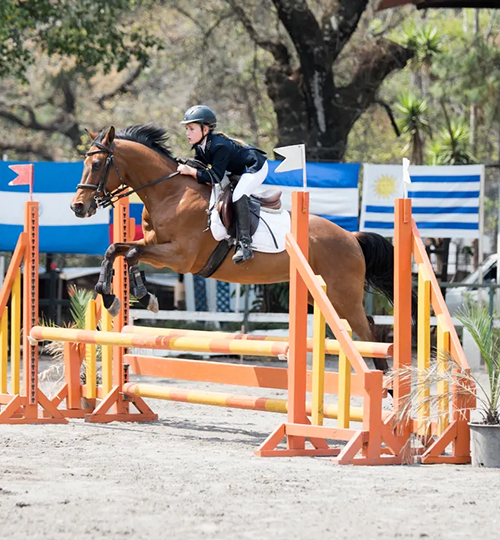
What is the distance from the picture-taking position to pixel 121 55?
15.5 meters

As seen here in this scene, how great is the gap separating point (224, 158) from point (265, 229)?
648mm

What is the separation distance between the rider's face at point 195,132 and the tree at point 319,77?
822 cm

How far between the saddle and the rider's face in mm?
401

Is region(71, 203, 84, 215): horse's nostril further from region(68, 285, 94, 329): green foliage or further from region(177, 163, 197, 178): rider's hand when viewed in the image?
region(68, 285, 94, 329): green foliage

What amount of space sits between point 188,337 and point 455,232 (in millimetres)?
6597

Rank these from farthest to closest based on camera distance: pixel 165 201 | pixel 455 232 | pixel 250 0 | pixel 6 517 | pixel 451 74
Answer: pixel 451 74 → pixel 250 0 → pixel 455 232 → pixel 165 201 → pixel 6 517

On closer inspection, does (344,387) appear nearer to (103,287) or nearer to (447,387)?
(447,387)

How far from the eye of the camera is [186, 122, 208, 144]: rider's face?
6.64 meters

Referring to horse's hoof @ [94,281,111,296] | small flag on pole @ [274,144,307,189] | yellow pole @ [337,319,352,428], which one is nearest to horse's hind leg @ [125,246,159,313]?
horse's hoof @ [94,281,111,296]

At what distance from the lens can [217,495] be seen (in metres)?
4.26

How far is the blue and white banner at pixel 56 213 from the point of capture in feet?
39.5

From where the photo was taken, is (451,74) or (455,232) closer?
(455,232)

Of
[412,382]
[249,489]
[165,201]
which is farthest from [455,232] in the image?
[249,489]

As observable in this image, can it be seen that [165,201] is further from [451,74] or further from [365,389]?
[451,74]
